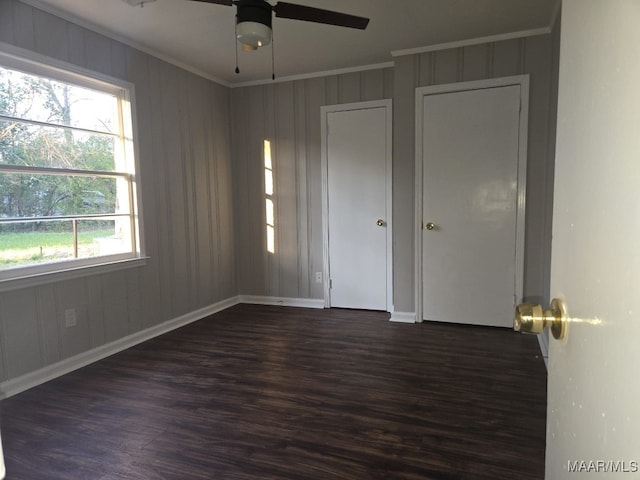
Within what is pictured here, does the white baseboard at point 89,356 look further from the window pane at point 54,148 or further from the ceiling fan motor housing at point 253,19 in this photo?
the ceiling fan motor housing at point 253,19

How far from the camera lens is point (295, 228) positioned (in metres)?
4.63

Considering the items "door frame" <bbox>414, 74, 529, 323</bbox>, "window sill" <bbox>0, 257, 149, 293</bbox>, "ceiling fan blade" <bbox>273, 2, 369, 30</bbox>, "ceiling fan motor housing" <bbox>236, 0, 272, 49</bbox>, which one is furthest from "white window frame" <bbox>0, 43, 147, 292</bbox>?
"door frame" <bbox>414, 74, 529, 323</bbox>

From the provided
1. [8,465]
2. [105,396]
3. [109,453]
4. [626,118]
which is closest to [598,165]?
[626,118]

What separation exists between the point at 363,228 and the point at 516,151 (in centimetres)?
165

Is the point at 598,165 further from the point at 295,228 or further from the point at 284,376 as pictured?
the point at 295,228

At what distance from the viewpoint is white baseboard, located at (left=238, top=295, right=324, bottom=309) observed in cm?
462

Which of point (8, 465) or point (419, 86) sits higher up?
point (419, 86)

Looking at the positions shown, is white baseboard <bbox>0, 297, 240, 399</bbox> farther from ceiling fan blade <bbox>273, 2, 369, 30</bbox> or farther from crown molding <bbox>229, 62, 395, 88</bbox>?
ceiling fan blade <bbox>273, 2, 369, 30</bbox>

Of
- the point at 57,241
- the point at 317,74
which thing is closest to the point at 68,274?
the point at 57,241

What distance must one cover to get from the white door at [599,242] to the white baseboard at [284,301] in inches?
154

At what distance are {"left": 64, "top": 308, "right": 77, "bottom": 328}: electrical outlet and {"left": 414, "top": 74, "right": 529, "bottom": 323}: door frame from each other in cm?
293

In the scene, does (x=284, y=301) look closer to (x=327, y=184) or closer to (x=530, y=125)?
(x=327, y=184)

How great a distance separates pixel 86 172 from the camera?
122 inches

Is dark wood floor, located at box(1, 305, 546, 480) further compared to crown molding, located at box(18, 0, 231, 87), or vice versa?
crown molding, located at box(18, 0, 231, 87)
